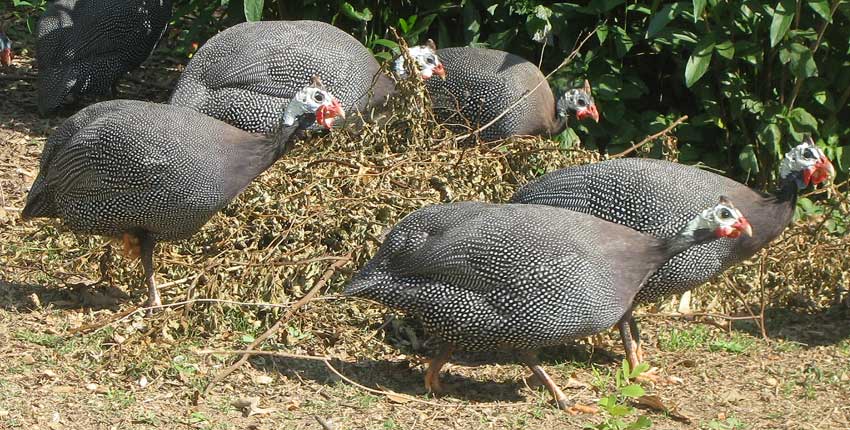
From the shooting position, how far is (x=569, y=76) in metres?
7.15

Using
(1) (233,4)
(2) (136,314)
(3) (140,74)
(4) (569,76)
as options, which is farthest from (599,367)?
(3) (140,74)

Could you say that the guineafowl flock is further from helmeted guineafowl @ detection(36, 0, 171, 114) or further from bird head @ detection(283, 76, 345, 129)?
helmeted guineafowl @ detection(36, 0, 171, 114)

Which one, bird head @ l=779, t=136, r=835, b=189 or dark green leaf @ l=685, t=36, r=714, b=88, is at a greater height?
dark green leaf @ l=685, t=36, r=714, b=88

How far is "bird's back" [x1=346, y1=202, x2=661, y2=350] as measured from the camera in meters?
4.48

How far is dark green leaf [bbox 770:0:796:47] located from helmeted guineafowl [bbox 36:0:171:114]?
13.3 feet

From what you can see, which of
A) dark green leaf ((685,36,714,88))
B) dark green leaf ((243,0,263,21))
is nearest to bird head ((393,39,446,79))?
dark green leaf ((243,0,263,21))

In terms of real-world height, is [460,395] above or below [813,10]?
below

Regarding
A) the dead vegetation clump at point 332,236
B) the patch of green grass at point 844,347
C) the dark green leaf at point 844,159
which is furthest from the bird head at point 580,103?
the patch of green grass at point 844,347

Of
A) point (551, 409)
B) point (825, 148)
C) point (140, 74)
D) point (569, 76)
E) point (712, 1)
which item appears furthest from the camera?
point (140, 74)

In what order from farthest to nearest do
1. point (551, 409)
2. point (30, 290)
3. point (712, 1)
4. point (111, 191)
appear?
point (712, 1), point (30, 290), point (111, 191), point (551, 409)

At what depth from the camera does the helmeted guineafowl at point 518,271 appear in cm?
449

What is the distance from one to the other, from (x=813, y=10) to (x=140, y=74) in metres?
4.78

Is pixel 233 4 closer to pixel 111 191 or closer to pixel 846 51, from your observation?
pixel 111 191

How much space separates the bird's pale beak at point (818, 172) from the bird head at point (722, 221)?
2.72ft
